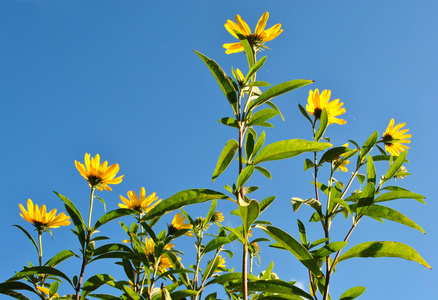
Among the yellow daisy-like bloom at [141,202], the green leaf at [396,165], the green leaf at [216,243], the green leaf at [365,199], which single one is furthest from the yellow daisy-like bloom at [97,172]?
the green leaf at [396,165]

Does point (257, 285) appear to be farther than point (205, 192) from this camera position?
Yes

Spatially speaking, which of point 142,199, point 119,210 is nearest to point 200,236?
point 142,199

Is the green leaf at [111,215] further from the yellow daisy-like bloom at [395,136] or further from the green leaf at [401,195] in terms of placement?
the yellow daisy-like bloom at [395,136]

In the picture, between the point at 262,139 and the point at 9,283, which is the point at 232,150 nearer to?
the point at 262,139

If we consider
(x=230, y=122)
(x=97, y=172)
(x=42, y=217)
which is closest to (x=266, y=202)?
(x=230, y=122)

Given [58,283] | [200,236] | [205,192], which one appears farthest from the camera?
[200,236]

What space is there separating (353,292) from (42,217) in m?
1.71

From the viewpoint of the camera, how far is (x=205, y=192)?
131 cm

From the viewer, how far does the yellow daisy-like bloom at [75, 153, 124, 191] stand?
7.13ft

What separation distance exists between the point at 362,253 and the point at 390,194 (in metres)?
0.33

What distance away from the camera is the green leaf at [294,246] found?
1.27 m

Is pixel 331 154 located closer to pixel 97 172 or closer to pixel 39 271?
pixel 97 172

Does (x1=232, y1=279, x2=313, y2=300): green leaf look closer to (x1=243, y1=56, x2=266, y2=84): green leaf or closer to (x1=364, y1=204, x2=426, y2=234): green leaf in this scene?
(x1=364, y1=204, x2=426, y2=234): green leaf

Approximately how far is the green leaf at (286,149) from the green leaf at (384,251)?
0.44 m
